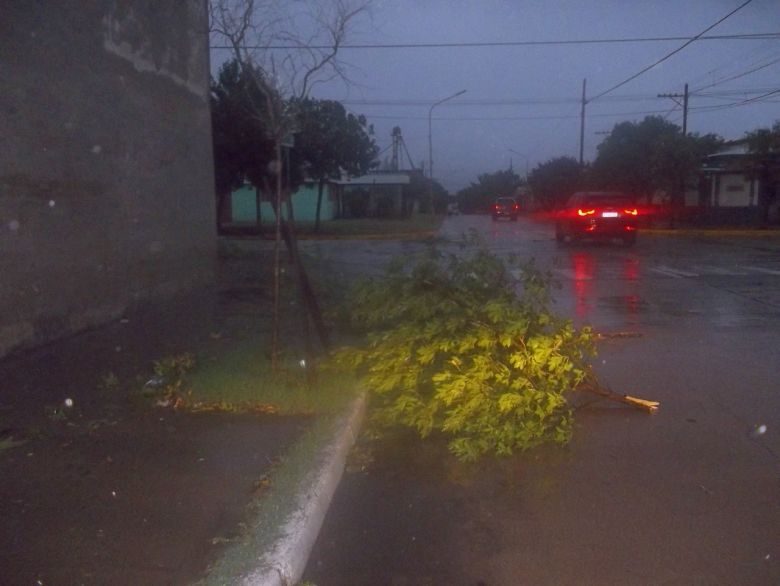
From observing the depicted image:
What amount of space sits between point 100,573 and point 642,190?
44.8 m

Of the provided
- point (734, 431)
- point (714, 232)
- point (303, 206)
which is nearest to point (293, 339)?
point (734, 431)

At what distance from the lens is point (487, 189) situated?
124 meters

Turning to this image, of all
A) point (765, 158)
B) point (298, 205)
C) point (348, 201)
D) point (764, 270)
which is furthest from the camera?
point (348, 201)

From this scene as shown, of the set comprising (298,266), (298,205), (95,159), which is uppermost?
(95,159)

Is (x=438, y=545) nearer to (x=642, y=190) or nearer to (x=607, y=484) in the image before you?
(x=607, y=484)

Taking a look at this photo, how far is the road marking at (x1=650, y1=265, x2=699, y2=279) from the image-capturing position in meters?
19.3

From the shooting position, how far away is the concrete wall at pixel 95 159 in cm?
888

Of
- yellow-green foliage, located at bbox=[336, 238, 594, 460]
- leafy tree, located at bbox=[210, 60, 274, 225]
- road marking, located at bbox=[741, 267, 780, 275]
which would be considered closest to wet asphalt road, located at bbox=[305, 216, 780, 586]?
yellow-green foliage, located at bbox=[336, 238, 594, 460]

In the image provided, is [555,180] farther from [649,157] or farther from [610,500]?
[610,500]

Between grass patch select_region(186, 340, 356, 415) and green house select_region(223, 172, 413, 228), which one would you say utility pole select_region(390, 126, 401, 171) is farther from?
grass patch select_region(186, 340, 356, 415)

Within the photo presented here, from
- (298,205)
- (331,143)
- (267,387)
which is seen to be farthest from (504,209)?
(267,387)

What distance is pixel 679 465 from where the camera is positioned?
21.9 feet

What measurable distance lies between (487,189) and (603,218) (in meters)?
96.1

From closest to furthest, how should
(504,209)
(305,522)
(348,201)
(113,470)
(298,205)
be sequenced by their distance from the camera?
(305,522)
(113,470)
(298,205)
(504,209)
(348,201)
